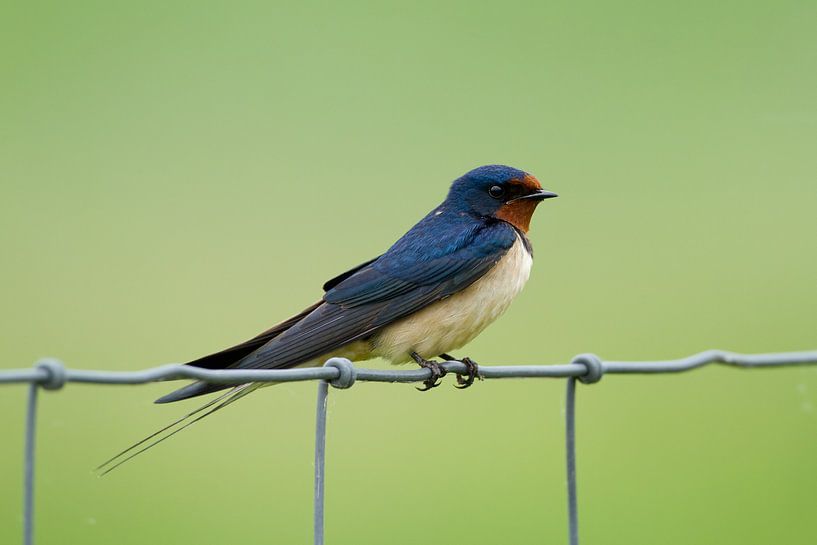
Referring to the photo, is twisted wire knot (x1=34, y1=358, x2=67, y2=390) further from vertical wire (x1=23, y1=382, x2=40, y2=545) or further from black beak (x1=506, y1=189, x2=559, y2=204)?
black beak (x1=506, y1=189, x2=559, y2=204)

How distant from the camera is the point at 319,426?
5.42 ft

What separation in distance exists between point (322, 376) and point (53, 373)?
506mm

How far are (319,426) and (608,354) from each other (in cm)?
399

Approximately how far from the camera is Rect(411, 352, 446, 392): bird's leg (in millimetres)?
2637

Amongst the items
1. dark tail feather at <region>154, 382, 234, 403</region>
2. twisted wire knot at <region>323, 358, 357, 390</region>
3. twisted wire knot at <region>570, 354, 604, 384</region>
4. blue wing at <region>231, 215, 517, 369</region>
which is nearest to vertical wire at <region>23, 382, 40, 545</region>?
twisted wire knot at <region>323, 358, 357, 390</region>

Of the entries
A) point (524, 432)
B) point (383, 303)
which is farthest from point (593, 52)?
point (383, 303)

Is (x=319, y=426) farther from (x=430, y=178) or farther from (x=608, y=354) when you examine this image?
(x=430, y=178)

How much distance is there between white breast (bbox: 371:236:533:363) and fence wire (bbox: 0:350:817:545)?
1.67ft

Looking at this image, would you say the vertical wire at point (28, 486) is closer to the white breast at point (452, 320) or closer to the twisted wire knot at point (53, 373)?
the twisted wire knot at point (53, 373)

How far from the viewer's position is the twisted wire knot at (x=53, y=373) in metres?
1.31

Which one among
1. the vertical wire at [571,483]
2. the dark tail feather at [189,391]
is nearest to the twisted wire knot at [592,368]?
the vertical wire at [571,483]

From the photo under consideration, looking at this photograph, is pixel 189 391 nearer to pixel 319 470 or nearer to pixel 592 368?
pixel 319 470

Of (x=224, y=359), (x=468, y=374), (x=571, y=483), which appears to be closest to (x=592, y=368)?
(x=571, y=483)

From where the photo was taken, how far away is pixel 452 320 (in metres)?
2.77
